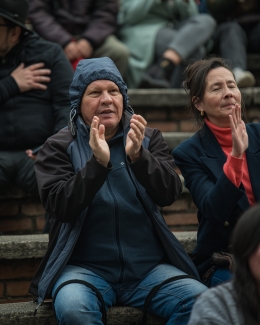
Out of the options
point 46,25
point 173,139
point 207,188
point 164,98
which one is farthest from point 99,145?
point 46,25

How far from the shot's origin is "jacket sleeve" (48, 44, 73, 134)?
3904 mm

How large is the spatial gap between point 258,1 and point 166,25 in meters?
0.78

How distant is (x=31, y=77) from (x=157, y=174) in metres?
1.26

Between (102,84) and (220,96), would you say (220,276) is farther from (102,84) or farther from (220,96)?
(102,84)

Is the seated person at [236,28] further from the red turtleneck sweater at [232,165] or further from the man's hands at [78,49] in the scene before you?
the red turtleneck sweater at [232,165]

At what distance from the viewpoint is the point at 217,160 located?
3236 millimetres

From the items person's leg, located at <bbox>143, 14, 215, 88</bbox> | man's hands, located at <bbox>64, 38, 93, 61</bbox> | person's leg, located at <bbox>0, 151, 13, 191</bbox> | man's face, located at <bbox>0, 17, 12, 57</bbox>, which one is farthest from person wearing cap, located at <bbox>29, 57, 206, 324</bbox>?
person's leg, located at <bbox>143, 14, 215, 88</bbox>

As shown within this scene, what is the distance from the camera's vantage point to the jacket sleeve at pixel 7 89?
393cm

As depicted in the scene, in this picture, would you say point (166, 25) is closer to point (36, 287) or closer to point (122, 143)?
point (122, 143)

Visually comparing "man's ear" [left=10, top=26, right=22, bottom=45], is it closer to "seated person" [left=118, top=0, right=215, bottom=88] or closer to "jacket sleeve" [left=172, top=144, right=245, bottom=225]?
"jacket sleeve" [left=172, top=144, right=245, bottom=225]

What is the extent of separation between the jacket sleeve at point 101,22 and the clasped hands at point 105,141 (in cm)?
225

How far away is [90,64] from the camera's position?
3201 millimetres

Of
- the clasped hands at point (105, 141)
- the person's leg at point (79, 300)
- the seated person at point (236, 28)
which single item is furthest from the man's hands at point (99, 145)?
the seated person at point (236, 28)

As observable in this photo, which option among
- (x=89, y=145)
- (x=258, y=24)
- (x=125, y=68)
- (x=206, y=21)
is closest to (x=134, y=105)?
(x=125, y=68)
